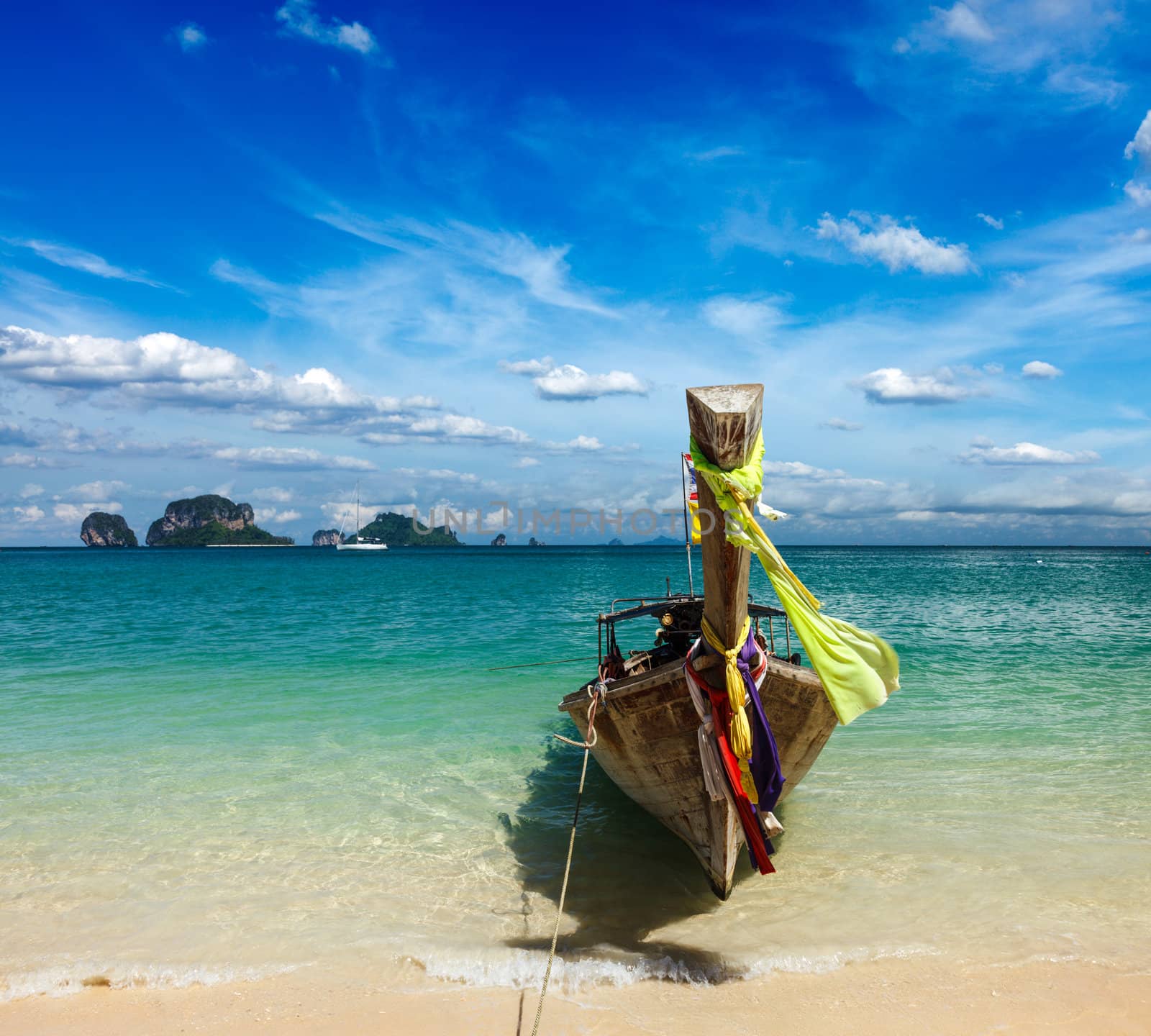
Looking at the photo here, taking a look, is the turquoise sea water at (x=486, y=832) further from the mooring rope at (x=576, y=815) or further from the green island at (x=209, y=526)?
the green island at (x=209, y=526)

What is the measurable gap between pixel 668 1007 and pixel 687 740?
6.55 ft

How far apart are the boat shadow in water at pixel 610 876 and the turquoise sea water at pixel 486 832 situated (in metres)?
0.03

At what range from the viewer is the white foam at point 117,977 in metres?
5.68

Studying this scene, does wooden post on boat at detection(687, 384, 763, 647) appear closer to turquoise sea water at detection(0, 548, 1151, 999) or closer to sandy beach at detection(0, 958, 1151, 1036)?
sandy beach at detection(0, 958, 1151, 1036)

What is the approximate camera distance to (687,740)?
21.6 feet

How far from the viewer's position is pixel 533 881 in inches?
Answer: 297

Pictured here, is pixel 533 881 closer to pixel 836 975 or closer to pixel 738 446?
pixel 836 975

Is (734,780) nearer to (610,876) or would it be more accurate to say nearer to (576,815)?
(576,815)

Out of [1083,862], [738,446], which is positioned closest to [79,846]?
[738,446]

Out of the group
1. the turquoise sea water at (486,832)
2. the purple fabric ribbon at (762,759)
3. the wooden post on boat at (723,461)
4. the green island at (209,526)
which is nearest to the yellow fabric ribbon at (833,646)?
the wooden post on boat at (723,461)

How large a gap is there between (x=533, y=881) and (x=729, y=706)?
10.1ft

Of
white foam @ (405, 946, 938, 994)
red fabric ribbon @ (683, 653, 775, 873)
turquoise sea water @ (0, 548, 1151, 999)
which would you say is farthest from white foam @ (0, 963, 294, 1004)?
red fabric ribbon @ (683, 653, 775, 873)

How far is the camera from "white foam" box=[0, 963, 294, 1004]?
568cm

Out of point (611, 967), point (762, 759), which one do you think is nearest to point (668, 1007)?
point (611, 967)
